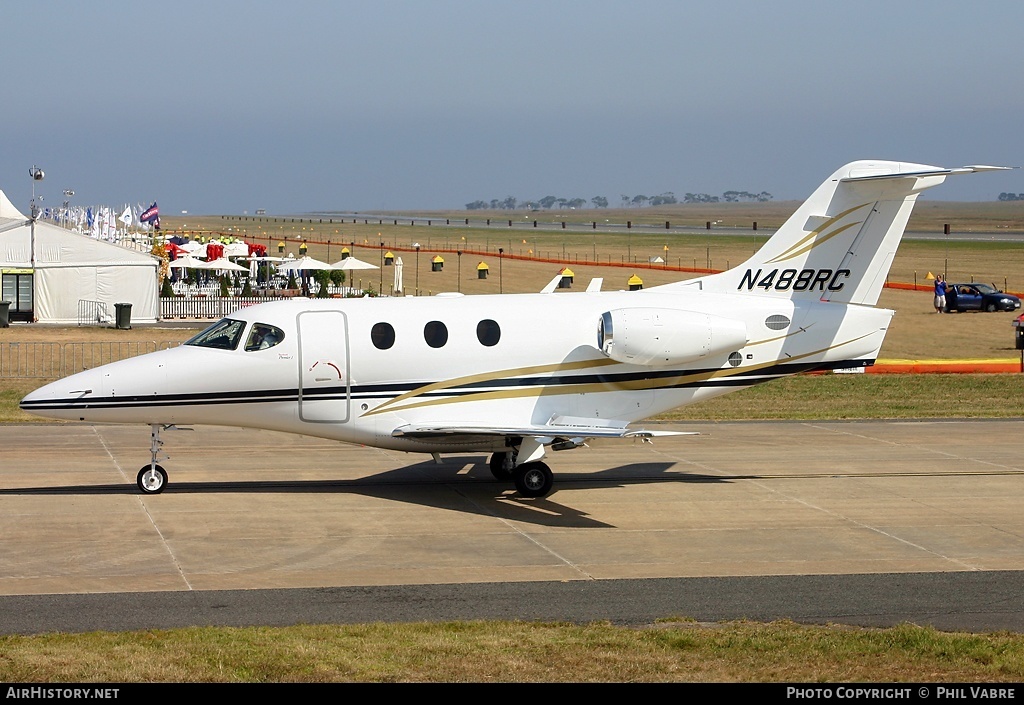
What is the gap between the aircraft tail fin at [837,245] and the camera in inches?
771

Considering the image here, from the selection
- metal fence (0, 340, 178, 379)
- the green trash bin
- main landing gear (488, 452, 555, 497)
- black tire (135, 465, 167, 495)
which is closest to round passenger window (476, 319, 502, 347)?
main landing gear (488, 452, 555, 497)

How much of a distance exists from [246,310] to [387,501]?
365 cm

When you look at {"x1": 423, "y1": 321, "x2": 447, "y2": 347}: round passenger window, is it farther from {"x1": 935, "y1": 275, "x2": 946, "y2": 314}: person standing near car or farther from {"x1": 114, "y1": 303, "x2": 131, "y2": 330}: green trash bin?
{"x1": 935, "y1": 275, "x2": 946, "y2": 314}: person standing near car

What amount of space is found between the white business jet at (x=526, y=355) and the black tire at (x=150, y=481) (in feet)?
0.07

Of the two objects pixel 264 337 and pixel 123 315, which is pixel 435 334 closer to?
pixel 264 337

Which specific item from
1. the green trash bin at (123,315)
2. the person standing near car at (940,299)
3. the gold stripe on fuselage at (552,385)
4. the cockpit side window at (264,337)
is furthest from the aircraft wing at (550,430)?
the person standing near car at (940,299)

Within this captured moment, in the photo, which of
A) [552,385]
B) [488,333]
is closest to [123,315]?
[488,333]

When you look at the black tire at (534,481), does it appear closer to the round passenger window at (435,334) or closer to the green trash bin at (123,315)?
the round passenger window at (435,334)

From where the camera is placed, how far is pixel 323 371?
18.6m

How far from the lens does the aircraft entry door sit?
61.1ft

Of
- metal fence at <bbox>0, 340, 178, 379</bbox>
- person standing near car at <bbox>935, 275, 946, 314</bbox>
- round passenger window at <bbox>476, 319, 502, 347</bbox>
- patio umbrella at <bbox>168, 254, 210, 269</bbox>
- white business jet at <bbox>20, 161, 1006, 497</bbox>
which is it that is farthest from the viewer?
patio umbrella at <bbox>168, 254, 210, 269</bbox>

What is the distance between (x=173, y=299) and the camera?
173 feet

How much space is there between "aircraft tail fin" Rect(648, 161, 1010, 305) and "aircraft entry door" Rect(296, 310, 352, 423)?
6.08 metres
